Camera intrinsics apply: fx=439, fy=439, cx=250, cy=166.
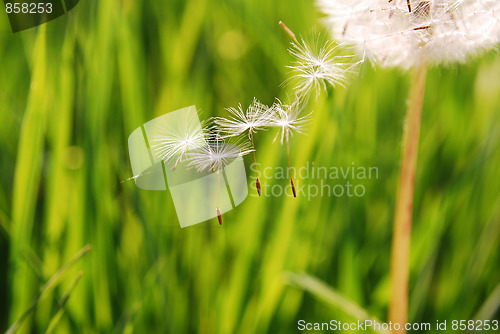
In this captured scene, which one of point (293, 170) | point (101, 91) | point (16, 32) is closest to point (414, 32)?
point (293, 170)

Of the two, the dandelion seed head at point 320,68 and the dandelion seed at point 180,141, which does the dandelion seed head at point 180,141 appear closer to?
the dandelion seed at point 180,141

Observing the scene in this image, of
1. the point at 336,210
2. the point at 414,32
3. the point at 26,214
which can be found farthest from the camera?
the point at 336,210

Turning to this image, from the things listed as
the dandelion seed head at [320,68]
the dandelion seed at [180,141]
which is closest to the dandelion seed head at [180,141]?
the dandelion seed at [180,141]

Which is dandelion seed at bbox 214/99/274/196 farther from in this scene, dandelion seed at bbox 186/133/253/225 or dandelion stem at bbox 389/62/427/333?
dandelion stem at bbox 389/62/427/333

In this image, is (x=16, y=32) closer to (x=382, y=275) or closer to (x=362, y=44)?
(x=362, y=44)

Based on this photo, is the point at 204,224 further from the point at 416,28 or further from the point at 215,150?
the point at 416,28

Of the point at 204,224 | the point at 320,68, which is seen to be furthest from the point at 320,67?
the point at 204,224

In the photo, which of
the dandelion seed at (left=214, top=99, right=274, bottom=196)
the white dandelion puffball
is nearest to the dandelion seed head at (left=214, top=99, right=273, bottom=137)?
the dandelion seed at (left=214, top=99, right=274, bottom=196)
